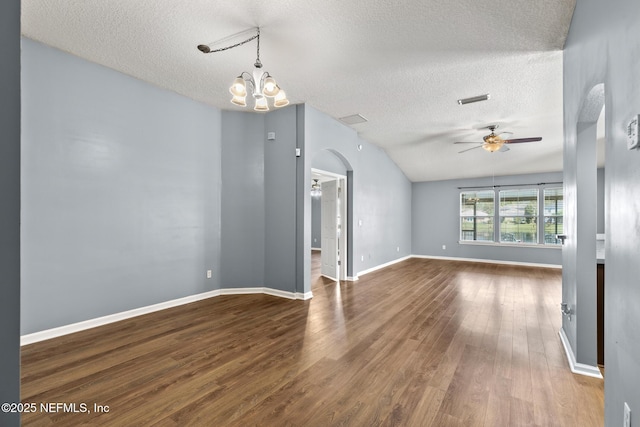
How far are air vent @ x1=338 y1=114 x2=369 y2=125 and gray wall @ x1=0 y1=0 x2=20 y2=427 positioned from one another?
469cm

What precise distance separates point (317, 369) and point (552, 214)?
8347mm

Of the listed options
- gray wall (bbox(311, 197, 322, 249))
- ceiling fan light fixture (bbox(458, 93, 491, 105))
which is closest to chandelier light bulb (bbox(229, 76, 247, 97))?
ceiling fan light fixture (bbox(458, 93, 491, 105))

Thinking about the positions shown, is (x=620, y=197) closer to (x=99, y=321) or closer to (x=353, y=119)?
(x=353, y=119)

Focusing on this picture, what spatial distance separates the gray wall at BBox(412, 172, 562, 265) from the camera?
7.84 metres

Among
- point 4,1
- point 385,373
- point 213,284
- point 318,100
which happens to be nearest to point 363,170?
point 318,100

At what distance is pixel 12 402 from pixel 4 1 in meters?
1.10

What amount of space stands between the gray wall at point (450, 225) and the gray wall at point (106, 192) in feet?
23.3

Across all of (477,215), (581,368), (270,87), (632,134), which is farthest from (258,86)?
(477,215)

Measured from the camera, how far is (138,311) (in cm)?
368

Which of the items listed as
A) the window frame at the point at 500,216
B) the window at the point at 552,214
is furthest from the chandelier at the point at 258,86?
the window at the point at 552,214

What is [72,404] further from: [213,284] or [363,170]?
[363,170]

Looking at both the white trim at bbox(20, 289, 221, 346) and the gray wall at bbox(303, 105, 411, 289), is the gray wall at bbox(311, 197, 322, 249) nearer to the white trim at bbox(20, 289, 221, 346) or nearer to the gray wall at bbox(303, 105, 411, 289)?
the gray wall at bbox(303, 105, 411, 289)

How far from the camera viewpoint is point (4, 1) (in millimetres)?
775

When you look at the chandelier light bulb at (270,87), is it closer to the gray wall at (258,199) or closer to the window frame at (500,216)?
the gray wall at (258,199)
